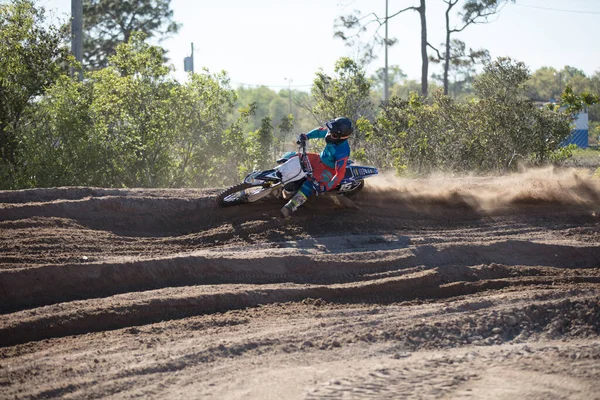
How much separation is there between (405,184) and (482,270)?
14.1 ft

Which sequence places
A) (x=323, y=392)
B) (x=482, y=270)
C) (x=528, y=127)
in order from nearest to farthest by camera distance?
(x=323, y=392), (x=482, y=270), (x=528, y=127)

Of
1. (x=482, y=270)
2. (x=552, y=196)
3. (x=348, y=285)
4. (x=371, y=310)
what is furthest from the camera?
(x=552, y=196)

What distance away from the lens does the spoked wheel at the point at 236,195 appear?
1103 centimetres

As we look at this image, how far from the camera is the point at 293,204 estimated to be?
11.0 metres

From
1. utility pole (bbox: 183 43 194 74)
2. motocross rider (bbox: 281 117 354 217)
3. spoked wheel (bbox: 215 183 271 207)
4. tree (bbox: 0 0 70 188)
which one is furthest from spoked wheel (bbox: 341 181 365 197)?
utility pole (bbox: 183 43 194 74)

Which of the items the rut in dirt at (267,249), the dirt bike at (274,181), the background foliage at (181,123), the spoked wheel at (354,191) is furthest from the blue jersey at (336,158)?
the background foliage at (181,123)

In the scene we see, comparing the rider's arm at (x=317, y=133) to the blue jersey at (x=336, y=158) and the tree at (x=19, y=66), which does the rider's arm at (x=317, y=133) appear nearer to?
the blue jersey at (x=336, y=158)

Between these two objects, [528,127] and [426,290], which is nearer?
[426,290]

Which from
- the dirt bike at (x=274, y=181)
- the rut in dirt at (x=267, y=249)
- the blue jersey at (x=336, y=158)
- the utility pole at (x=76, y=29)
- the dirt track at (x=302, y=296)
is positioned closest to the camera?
the dirt track at (x=302, y=296)

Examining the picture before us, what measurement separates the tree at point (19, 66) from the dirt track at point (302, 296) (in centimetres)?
557

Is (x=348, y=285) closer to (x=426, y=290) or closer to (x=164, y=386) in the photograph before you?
(x=426, y=290)

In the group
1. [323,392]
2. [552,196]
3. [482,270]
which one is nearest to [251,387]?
[323,392]

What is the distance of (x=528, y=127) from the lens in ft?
69.6

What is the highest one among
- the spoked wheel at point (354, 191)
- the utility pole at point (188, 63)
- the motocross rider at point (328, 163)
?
the utility pole at point (188, 63)
